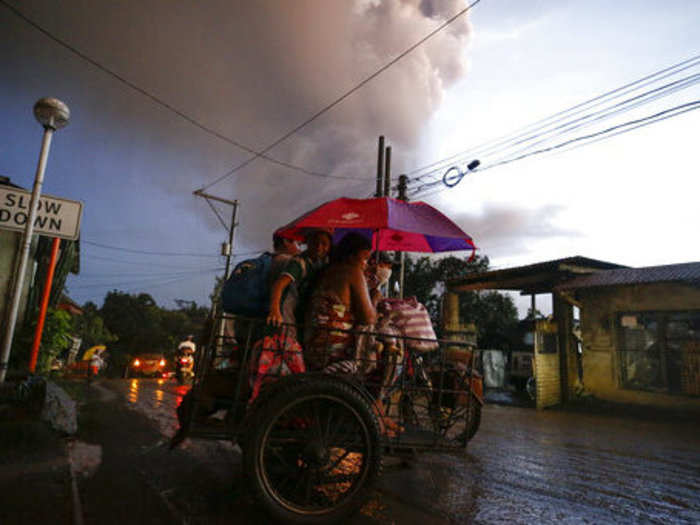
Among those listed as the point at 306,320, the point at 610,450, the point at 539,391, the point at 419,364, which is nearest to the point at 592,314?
the point at 539,391

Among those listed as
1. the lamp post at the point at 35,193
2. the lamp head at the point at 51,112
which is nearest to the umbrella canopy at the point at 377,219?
the lamp post at the point at 35,193

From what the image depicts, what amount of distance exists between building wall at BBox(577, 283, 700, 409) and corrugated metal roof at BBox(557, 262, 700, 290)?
0.36 m

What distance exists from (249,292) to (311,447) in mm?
1205

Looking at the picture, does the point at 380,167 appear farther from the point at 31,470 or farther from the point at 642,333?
the point at 31,470

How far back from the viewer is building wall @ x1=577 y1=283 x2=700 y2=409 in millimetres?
10211

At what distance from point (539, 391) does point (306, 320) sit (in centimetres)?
998

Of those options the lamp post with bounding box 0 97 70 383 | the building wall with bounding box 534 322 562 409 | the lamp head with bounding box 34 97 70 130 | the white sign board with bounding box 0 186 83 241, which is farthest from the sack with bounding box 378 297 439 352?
the building wall with bounding box 534 322 562 409

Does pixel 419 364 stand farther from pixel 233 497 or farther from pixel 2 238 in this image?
pixel 2 238

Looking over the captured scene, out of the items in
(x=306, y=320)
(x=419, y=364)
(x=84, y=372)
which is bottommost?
(x=84, y=372)

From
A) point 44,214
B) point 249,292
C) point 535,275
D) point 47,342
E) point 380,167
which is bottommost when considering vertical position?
point 47,342

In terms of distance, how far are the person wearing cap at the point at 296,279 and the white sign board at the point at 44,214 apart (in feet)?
9.95

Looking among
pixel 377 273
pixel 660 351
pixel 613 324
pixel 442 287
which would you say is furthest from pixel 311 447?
pixel 442 287

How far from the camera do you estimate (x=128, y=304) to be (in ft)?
135

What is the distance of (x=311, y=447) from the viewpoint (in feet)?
7.98
